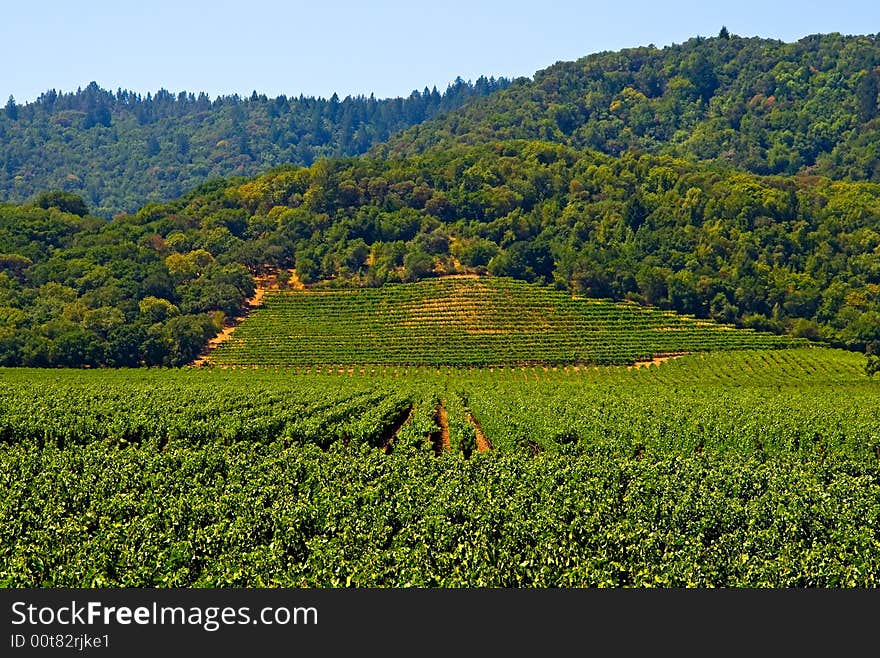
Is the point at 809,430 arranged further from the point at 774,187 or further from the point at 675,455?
the point at 774,187

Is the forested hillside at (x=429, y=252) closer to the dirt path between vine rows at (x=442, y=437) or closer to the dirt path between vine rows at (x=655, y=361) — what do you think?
the dirt path between vine rows at (x=655, y=361)

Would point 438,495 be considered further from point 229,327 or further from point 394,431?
point 229,327

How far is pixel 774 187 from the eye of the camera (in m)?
190

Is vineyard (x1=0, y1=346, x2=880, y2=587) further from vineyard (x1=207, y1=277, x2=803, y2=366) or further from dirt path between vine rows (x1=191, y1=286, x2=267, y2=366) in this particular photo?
dirt path between vine rows (x1=191, y1=286, x2=267, y2=366)

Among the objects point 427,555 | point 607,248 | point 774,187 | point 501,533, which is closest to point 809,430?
point 501,533

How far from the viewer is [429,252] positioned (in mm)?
172125

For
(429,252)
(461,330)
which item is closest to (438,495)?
(461,330)

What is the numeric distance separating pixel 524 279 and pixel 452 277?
43.6ft

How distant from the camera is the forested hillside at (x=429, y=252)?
13350 cm

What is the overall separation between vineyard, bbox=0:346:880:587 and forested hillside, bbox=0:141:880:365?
73063mm

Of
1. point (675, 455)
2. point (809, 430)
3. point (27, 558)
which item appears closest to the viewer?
point (27, 558)

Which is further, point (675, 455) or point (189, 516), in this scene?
point (675, 455)

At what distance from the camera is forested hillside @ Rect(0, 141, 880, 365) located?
438ft

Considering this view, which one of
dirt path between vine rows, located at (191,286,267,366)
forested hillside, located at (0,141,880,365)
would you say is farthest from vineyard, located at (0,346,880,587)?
forested hillside, located at (0,141,880,365)
